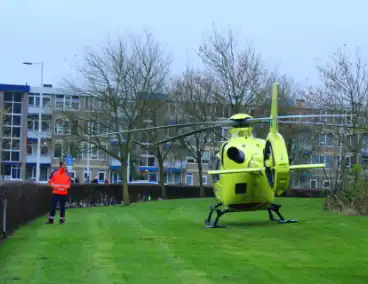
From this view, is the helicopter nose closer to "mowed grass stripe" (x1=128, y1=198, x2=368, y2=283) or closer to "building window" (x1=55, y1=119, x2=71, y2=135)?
"mowed grass stripe" (x1=128, y1=198, x2=368, y2=283)

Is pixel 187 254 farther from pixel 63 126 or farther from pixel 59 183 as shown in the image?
pixel 63 126

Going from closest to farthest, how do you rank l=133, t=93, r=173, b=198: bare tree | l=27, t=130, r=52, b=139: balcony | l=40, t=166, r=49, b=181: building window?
l=133, t=93, r=173, b=198: bare tree
l=27, t=130, r=52, b=139: balcony
l=40, t=166, r=49, b=181: building window

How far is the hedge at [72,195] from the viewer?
1617 cm

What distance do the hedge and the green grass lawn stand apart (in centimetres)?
84

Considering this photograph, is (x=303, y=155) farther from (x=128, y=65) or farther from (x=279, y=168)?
(x=279, y=168)

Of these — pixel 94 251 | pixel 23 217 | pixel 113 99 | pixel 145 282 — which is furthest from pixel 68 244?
pixel 113 99

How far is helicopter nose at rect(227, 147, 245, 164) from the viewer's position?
61.2 ft

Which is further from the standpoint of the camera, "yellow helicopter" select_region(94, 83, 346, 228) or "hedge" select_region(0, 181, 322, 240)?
"yellow helicopter" select_region(94, 83, 346, 228)

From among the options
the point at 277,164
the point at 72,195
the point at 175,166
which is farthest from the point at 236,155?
the point at 175,166

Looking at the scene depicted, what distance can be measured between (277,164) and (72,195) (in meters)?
27.4

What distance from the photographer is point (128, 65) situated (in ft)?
129

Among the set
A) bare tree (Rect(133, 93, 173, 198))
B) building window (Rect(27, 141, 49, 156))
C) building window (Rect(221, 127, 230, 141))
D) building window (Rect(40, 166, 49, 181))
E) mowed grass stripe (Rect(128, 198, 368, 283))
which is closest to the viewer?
mowed grass stripe (Rect(128, 198, 368, 283))

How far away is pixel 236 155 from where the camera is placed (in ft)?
61.9

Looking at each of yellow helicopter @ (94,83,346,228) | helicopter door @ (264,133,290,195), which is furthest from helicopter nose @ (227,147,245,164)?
helicopter door @ (264,133,290,195)
